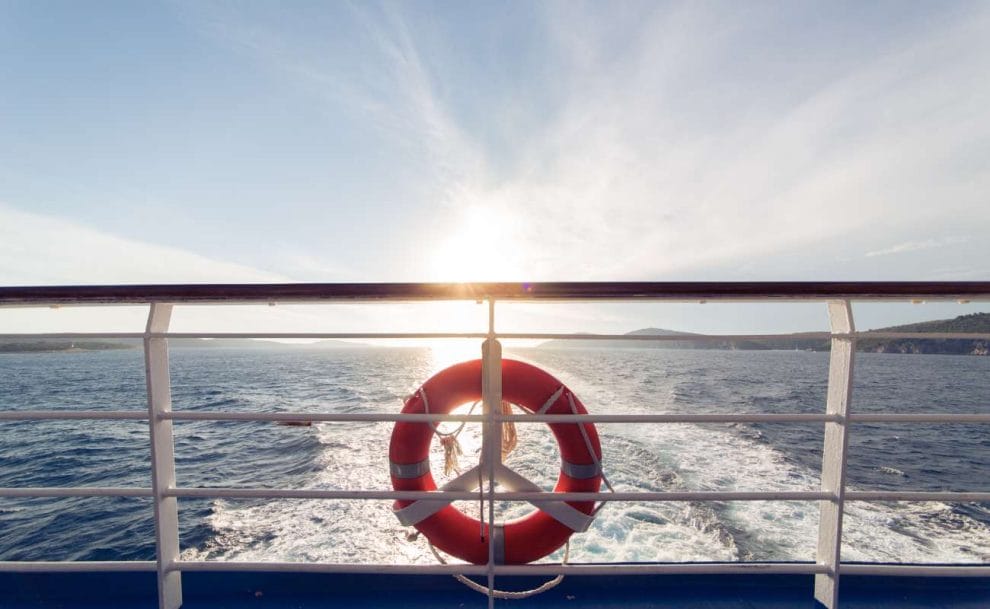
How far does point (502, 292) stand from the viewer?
3.06ft

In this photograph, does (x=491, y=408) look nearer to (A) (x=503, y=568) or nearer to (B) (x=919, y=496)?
(A) (x=503, y=568)

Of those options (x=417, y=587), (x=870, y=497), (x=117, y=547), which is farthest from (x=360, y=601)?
(x=117, y=547)

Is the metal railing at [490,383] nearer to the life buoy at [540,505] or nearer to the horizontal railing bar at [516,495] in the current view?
the horizontal railing bar at [516,495]

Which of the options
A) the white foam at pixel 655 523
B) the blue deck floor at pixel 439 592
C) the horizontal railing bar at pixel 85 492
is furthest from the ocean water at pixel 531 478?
the horizontal railing bar at pixel 85 492

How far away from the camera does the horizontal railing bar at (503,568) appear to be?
0.99 m

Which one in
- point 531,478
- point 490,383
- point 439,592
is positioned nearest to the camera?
point 490,383

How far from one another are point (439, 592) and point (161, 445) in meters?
0.78

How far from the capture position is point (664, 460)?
4855 mm

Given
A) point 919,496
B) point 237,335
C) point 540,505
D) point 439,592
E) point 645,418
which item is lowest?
point 439,592

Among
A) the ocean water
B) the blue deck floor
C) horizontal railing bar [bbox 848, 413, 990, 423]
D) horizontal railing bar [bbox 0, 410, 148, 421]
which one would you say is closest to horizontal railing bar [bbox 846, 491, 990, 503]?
horizontal railing bar [bbox 848, 413, 990, 423]

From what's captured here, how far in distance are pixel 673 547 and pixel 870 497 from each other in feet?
7.51

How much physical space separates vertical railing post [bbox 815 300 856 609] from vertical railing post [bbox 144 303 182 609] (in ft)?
4.59

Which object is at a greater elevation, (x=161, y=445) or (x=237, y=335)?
(x=237, y=335)

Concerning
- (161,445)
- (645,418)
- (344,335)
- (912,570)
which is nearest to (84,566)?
(161,445)
